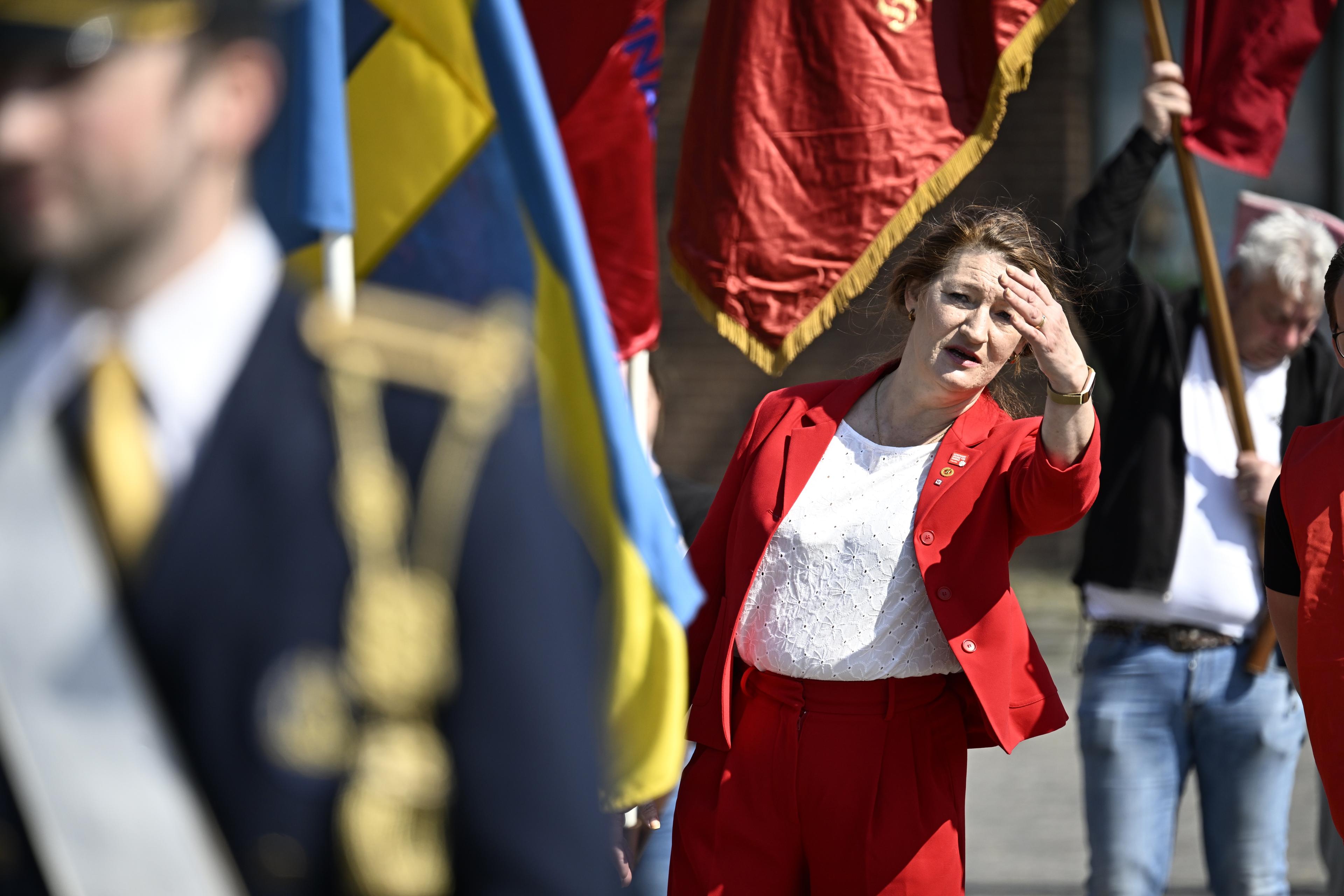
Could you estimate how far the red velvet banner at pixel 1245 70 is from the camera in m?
3.75

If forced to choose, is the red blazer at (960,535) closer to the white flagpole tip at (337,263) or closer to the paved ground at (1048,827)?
the white flagpole tip at (337,263)

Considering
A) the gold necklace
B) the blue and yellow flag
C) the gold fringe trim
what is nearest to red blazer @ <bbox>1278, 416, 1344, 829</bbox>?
the gold necklace

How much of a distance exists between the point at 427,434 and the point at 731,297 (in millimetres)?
2581

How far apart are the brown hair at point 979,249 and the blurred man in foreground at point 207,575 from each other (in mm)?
1897

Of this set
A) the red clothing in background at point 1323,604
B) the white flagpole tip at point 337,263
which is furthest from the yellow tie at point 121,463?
the red clothing in background at point 1323,604

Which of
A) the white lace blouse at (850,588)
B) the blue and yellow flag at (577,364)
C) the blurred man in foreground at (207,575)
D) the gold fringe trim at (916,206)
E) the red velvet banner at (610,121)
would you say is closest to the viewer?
the blurred man in foreground at (207,575)

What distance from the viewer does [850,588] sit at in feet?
8.84

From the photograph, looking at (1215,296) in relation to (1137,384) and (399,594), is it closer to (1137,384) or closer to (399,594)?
(1137,384)

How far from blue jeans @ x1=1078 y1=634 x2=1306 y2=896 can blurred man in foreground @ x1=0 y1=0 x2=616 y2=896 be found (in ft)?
9.45

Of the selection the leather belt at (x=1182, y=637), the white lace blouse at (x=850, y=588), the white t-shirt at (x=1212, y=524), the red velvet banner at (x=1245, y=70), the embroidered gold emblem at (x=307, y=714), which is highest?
the embroidered gold emblem at (x=307, y=714)

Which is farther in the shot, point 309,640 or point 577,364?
point 577,364

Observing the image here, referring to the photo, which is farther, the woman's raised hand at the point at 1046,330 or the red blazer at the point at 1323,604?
the red blazer at the point at 1323,604

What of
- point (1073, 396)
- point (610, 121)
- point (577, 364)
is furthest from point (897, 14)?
point (577, 364)

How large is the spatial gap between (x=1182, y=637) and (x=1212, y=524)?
0.29 meters
